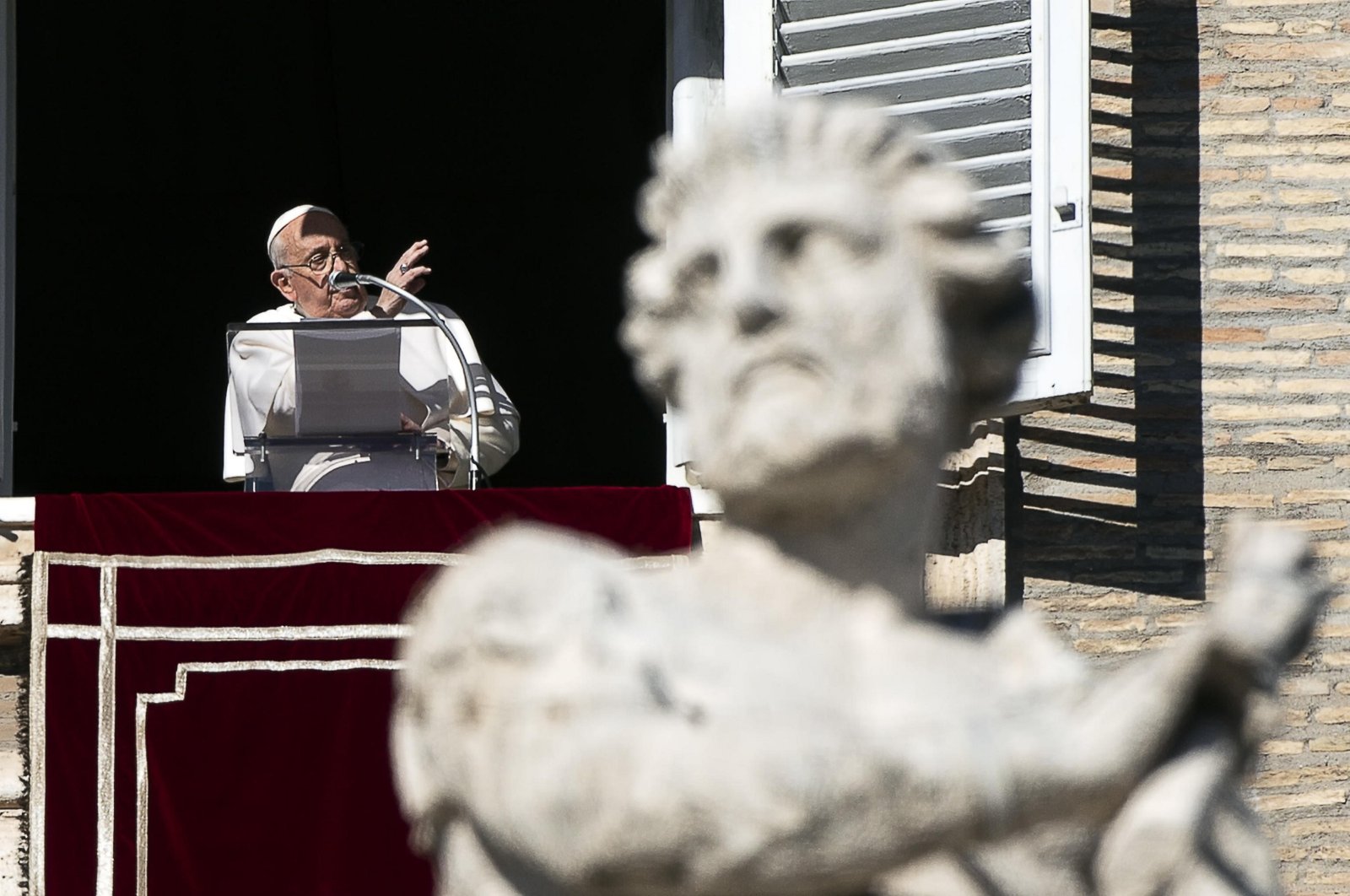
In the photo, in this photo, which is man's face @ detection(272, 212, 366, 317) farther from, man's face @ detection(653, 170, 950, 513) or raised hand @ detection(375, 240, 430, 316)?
man's face @ detection(653, 170, 950, 513)

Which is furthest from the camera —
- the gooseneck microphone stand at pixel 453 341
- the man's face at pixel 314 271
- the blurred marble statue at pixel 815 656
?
the man's face at pixel 314 271

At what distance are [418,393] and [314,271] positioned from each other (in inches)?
25.3

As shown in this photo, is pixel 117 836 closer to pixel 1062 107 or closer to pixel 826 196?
pixel 1062 107

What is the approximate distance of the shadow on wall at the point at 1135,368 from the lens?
8.57 m

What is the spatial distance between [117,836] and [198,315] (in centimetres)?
546

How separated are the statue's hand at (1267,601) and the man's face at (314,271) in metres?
6.18

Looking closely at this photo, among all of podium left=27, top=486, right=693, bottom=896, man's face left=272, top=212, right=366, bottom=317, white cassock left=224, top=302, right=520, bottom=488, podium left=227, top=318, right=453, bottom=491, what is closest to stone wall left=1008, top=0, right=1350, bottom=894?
podium left=27, top=486, right=693, bottom=896

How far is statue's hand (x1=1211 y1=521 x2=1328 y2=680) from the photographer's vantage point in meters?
2.39

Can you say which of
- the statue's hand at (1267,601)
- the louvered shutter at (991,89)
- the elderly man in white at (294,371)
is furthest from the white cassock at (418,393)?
the statue's hand at (1267,601)

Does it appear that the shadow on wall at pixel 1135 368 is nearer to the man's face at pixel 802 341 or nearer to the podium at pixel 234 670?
the podium at pixel 234 670

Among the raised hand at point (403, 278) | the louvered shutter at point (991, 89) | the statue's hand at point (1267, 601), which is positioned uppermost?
the louvered shutter at point (991, 89)

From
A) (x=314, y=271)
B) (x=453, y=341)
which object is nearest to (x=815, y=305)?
(x=453, y=341)

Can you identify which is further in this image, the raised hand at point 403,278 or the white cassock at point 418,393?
the raised hand at point 403,278

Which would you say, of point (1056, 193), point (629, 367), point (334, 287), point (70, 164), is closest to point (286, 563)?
point (334, 287)
